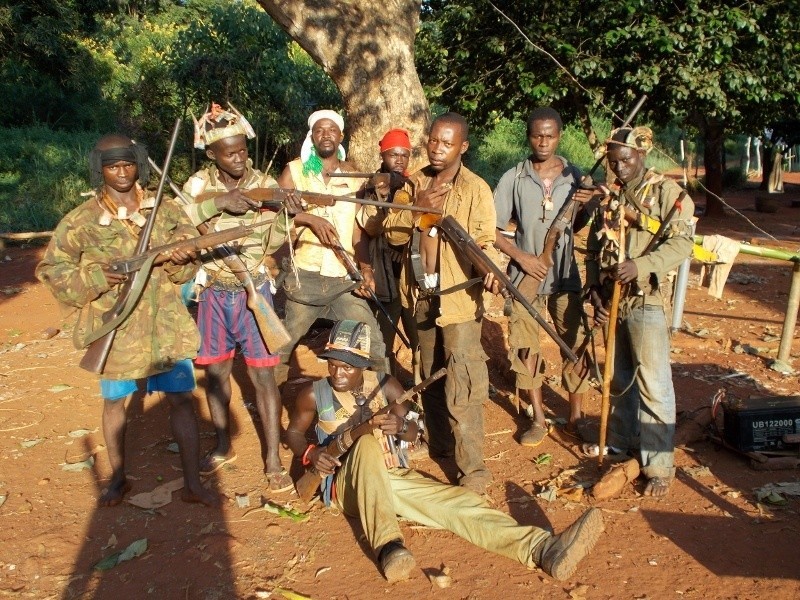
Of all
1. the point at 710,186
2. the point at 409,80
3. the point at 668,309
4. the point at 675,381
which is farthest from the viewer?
the point at 710,186

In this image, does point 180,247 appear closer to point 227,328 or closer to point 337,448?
point 227,328

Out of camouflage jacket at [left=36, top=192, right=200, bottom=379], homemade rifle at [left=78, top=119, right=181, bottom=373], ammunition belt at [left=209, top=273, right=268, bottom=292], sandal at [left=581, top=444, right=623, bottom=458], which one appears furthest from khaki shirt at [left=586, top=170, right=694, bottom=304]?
homemade rifle at [left=78, top=119, right=181, bottom=373]

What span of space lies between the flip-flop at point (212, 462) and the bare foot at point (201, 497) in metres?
0.36

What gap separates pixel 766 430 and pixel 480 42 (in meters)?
7.81

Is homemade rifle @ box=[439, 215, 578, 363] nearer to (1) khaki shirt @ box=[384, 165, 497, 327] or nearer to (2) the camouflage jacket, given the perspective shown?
(1) khaki shirt @ box=[384, 165, 497, 327]

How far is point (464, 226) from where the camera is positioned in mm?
4293

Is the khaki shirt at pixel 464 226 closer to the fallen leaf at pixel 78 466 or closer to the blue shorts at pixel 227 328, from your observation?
the blue shorts at pixel 227 328

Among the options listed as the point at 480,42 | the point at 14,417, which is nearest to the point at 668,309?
the point at 14,417

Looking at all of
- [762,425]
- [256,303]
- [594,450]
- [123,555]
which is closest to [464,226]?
[256,303]

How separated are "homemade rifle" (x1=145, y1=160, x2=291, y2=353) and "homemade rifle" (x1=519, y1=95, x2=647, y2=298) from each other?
1.68m

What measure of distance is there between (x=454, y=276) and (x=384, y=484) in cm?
128

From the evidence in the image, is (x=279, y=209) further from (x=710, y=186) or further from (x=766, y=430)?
(x=710, y=186)

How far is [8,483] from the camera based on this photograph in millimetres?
4715

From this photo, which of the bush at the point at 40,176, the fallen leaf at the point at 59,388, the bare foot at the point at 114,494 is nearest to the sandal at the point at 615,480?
the bare foot at the point at 114,494
